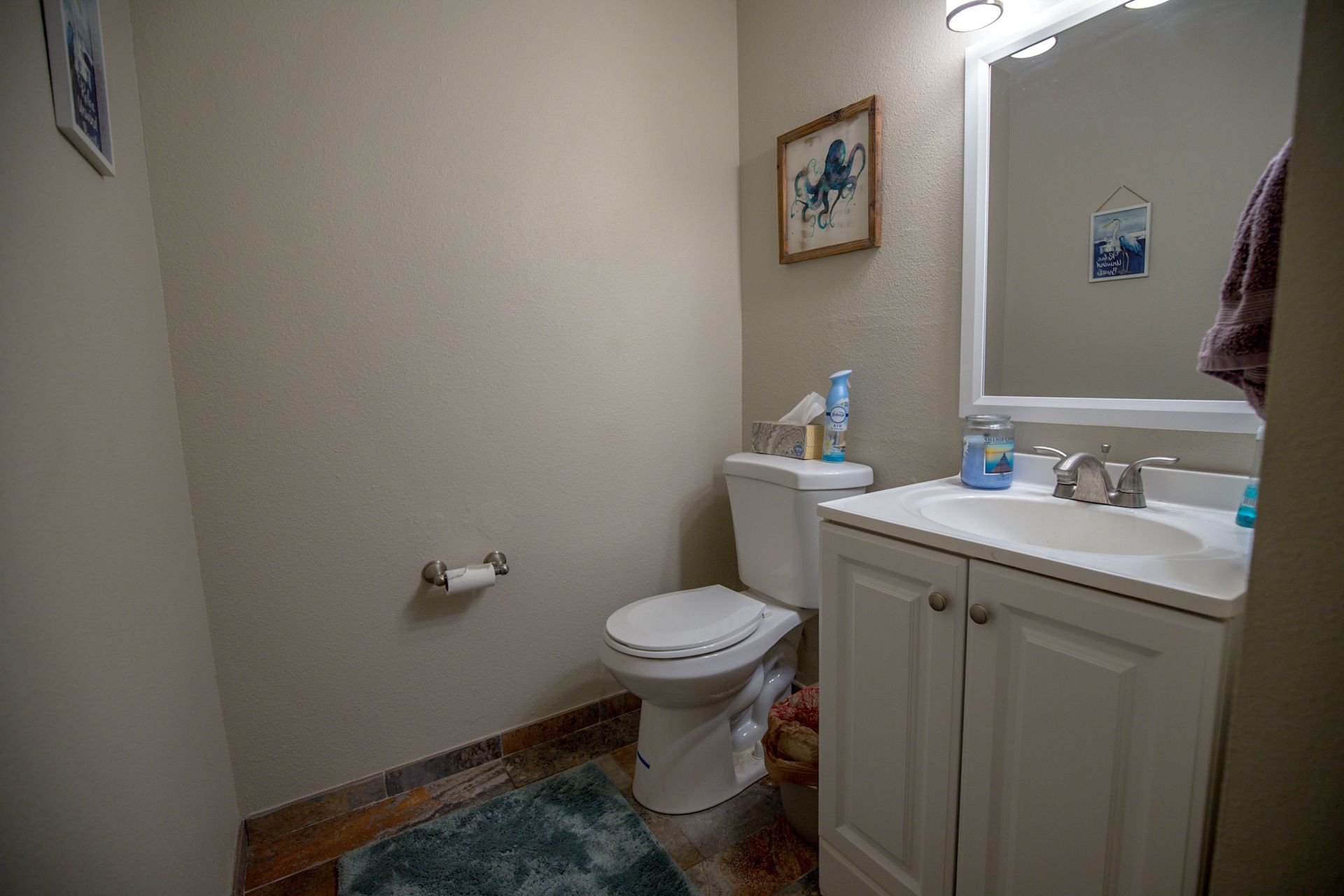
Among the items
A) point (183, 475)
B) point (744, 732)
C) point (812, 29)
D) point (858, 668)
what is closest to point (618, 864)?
point (744, 732)

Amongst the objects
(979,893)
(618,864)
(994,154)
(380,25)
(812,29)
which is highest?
(812,29)

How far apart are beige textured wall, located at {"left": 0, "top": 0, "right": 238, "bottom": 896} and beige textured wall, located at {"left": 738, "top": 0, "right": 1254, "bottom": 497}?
155 centimetres

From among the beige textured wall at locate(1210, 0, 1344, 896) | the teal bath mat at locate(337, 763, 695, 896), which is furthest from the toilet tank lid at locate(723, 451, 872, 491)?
the beige textured wall at locate(1210, 0, 1344, 896)

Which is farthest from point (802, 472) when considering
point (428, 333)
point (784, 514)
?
point (428, 333)

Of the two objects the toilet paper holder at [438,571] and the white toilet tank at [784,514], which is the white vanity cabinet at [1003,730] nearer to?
the white toilet tank at [784,514]

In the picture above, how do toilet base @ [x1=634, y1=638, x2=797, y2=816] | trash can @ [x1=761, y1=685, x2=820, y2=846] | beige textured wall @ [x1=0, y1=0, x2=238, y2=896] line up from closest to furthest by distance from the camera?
beige textured wall @ [x1=0, y1=0, x2=238, y2=896]
trash can @ [x1=761, y1=685, x2=820, y2=846]
toilet base @ [x1=634, y1=638, x2=797, y2=816]

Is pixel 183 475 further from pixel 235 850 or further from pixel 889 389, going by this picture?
pixel 889 389

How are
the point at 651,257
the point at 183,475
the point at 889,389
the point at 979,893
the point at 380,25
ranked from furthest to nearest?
the point at 651,257
the point at 889,389
the point at 380,25
the point at 183,475
the point at 979,893

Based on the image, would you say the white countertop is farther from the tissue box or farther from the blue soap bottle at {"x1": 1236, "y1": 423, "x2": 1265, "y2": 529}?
the tissue box

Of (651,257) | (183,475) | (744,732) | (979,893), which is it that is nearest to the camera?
(979,893)

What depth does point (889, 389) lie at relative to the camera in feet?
5.19

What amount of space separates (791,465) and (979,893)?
3.09ft

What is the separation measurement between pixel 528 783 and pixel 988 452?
56.9 inches

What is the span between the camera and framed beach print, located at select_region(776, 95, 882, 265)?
5.05ft
